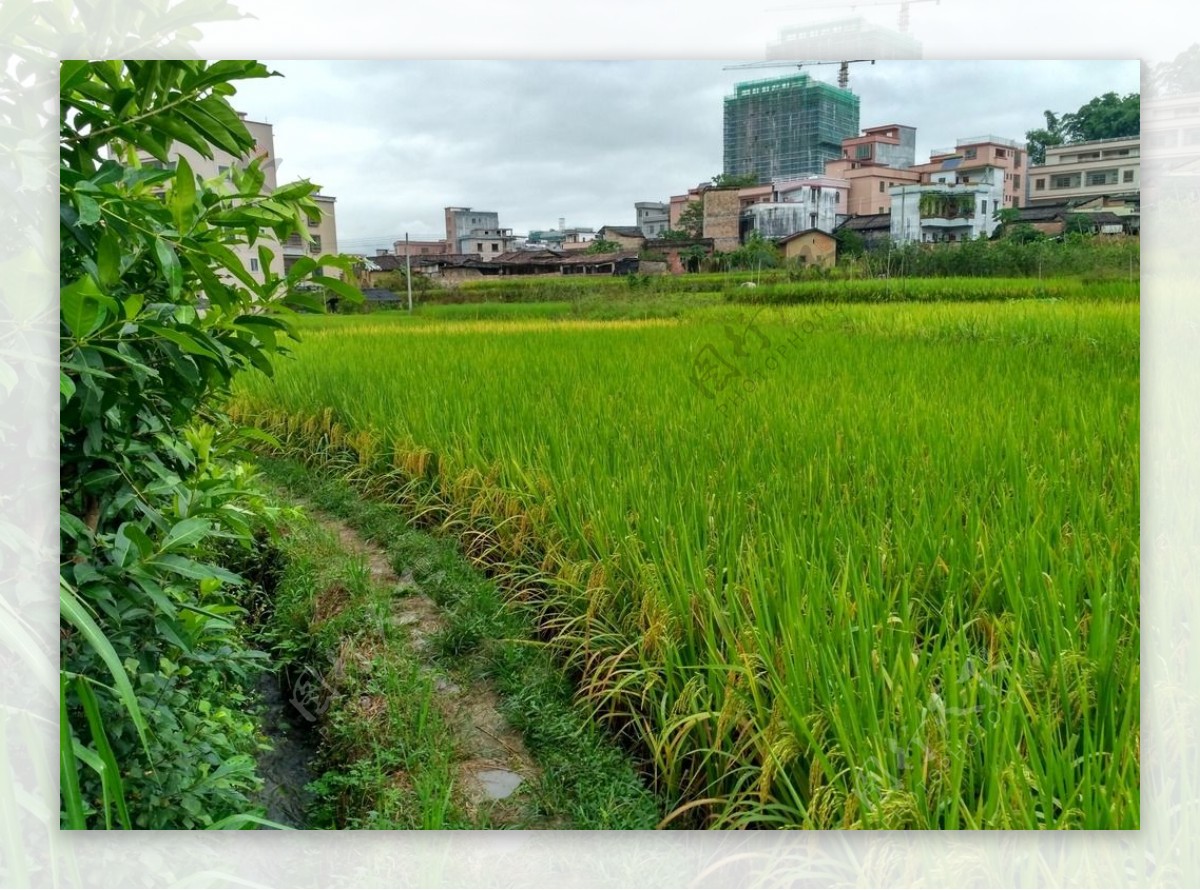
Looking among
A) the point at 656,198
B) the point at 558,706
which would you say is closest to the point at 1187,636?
the point at 558,706

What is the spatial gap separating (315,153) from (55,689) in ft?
4.47

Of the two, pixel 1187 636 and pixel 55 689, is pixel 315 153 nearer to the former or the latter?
pixel 55 689

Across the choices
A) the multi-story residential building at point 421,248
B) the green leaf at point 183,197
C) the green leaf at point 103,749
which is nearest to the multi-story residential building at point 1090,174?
the multi-story residential building at point 421,248

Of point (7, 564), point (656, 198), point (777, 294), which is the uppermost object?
point (656, 198)

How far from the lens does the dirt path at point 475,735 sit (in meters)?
2.01

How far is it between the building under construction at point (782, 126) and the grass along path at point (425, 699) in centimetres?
130

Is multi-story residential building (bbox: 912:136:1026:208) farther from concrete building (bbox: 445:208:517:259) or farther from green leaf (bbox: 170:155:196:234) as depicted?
green leaf (bbox: 170:155:196:234)

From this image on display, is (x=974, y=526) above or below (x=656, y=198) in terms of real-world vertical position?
below

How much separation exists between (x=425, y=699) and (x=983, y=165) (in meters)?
1.88

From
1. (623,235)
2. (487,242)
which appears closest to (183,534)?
(487,242)

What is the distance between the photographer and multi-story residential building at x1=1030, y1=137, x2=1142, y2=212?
2172 millimetres

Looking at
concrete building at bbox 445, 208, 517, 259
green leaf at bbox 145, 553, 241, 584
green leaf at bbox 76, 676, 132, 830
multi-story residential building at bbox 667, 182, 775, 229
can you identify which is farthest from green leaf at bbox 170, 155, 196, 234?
multi-story residential building at bbox 667, 182, 775, 229

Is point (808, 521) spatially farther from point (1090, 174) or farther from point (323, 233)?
point (323, 233)

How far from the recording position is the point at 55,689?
1.85 m
